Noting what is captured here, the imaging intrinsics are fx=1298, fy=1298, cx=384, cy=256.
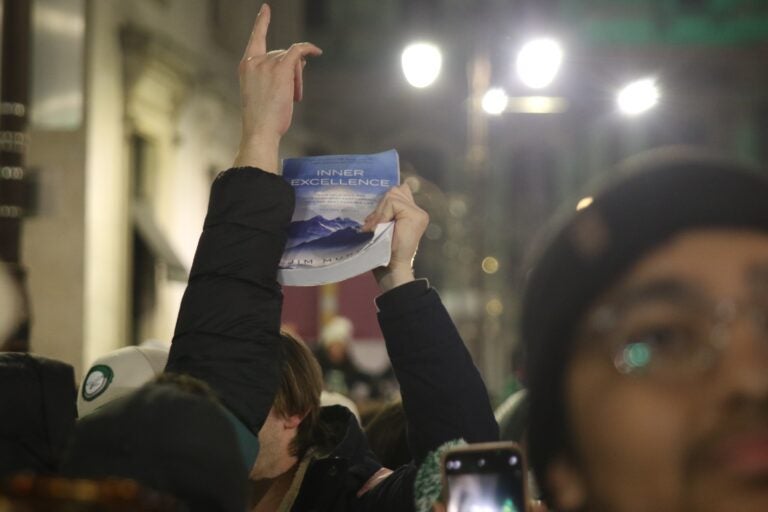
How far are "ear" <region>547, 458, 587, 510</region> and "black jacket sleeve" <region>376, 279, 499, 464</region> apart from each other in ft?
3.66

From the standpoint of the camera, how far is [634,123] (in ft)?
125

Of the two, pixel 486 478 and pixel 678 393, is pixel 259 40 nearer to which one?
pixel 486 478

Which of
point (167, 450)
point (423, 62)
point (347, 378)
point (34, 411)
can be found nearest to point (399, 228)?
point (34, 411)

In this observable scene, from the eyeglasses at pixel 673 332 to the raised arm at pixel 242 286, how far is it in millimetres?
985

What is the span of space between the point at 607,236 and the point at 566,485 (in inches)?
9.1

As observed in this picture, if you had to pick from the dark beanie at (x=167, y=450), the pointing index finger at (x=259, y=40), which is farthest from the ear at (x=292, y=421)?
the dark beanie at (x=167, y=450)

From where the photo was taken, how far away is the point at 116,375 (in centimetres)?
297

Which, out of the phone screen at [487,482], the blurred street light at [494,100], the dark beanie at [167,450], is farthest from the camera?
the blurred street light at [494,100]

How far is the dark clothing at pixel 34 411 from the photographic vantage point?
211 centimetres

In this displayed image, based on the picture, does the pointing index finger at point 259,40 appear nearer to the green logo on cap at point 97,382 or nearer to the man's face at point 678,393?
the green logo on cap at point 97,382

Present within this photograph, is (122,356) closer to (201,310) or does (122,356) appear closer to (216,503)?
(201,310)

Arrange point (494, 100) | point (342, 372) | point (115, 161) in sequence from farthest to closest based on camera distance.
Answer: point (494, 100) < point (115, 161) < point (342, 372)

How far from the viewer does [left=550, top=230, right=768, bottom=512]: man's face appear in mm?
1084

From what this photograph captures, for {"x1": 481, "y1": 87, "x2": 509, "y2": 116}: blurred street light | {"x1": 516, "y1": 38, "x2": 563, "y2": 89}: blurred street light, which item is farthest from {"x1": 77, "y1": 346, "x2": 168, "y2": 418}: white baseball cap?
{"x1": 481, "y1": 87, "x2": 509, "y2": 116}: blurred street light
